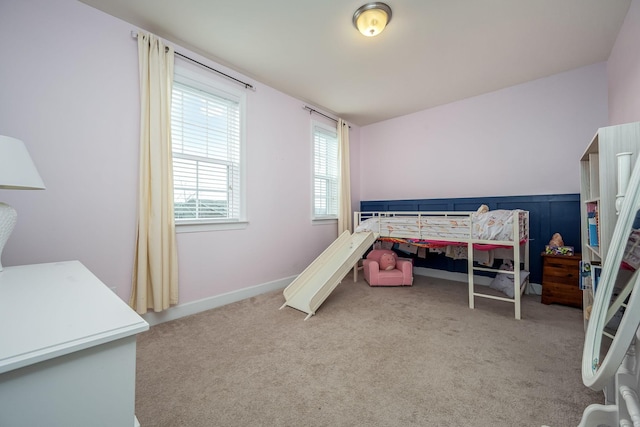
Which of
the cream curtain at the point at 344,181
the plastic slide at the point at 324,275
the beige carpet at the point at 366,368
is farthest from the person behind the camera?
the cream curtain at the point at 344,181

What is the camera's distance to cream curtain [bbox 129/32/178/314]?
2076 mm

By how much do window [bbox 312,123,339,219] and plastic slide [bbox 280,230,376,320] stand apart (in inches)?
31.2

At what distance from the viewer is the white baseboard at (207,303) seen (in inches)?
87.0

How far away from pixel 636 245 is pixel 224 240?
2.85 meters

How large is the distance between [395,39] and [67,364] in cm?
281

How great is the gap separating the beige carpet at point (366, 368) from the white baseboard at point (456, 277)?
0.51 metres

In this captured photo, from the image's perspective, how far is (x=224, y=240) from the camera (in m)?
2.67

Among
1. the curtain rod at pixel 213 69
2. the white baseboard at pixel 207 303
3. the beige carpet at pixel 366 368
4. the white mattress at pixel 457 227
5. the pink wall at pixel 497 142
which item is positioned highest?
the curtain rod at pixel 213 69

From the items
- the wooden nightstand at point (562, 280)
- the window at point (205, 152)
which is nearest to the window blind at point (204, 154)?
the window at point (205, 152)

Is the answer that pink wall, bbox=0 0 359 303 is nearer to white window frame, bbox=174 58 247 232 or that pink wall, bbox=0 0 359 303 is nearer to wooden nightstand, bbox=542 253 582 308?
white window frame, bbox=174 58 247 232

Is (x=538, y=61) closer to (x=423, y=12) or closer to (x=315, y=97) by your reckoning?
(x=423, y=12)

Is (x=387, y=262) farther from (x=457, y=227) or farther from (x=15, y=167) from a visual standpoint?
(x=15, y=167)

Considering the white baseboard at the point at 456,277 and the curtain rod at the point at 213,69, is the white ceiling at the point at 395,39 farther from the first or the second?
the white baseboard at the point at 456,277

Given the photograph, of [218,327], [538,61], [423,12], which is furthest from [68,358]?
[538,61]
